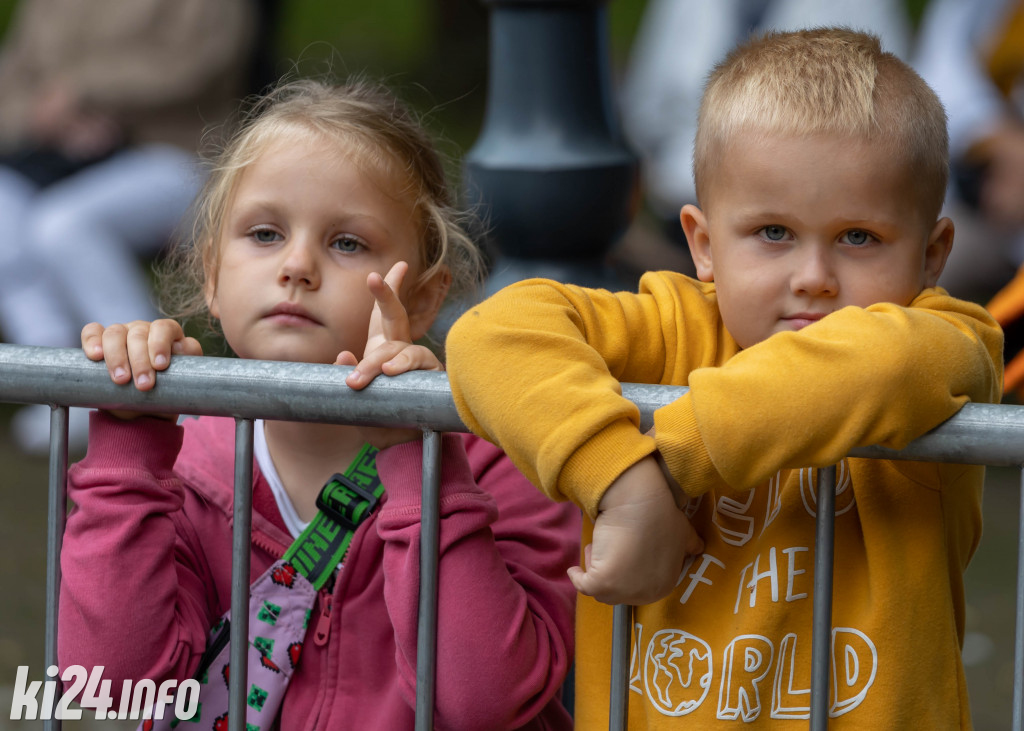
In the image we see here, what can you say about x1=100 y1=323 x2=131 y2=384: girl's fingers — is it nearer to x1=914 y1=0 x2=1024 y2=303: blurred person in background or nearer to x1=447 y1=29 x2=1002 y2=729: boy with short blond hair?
x1=447 y1=29 x2=1002 y2=729: boy with short blond hair

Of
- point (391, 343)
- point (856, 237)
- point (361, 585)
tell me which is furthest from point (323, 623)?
point (856, 237)

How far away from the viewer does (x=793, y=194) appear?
171 centimetres

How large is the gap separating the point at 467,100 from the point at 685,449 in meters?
6.23

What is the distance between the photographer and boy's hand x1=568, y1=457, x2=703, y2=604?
1.50 meters

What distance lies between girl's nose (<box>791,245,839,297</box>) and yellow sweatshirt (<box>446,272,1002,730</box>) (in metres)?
0.12

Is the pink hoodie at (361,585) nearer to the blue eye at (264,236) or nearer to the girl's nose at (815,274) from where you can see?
the blue eye at (264,236)

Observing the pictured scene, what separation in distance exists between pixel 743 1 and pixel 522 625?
5.10 meters

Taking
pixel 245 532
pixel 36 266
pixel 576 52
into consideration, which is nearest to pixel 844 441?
A: pixel 245 532

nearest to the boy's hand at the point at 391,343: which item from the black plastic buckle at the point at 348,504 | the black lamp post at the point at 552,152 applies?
the black plastic buckle at the point at 348,504

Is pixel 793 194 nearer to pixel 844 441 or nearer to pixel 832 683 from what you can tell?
pixel 844 441

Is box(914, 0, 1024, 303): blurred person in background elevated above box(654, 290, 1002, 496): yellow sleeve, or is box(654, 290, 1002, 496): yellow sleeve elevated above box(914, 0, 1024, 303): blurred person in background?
box(914, 0, 1024, 303): blurred person in background

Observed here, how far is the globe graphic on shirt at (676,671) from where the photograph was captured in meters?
1.70

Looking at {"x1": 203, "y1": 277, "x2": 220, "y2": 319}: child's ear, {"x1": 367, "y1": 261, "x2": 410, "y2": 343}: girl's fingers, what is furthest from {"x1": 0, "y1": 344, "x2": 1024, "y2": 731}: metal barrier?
{"x1": 203, "y1": 277, "x2": 220, "y2": 319}: child's ear

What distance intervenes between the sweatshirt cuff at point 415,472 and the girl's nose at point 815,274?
53 cm
